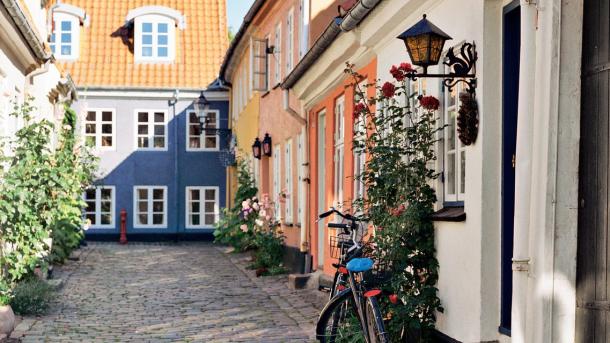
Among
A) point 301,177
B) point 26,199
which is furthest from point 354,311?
point 301,177

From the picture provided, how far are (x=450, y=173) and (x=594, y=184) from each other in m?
2.62

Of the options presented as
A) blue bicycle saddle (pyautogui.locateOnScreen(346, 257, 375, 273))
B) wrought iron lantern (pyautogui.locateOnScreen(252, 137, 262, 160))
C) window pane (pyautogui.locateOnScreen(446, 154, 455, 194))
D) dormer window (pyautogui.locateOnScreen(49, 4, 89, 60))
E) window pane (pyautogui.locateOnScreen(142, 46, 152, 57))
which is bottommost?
blue bicycle saddle (pyautogui.locateOnScreen(346, 257, 375, 273))

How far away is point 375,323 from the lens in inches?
281

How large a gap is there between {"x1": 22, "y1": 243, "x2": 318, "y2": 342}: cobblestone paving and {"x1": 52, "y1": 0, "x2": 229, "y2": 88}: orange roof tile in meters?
12.7

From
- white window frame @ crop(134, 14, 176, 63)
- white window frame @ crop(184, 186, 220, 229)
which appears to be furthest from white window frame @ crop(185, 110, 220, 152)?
white window frame @ crop(134, 14, 176, 63)

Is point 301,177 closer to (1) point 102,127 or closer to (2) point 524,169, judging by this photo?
(2) point 524,169

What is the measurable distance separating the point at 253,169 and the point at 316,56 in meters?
12.4

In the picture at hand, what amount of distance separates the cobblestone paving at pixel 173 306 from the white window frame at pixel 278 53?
3822mm

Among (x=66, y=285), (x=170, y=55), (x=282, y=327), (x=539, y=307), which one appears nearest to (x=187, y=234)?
(x=170, y=55)

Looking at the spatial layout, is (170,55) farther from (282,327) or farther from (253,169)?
(282,327)

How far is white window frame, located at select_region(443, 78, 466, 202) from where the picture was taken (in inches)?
295

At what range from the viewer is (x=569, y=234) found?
207 inches

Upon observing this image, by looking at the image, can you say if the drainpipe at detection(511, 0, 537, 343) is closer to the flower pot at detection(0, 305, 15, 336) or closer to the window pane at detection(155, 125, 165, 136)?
the flower pot at detection(0, 305, 15, 336)

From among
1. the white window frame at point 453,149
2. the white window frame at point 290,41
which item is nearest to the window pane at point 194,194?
the white window frame at point 290,41
